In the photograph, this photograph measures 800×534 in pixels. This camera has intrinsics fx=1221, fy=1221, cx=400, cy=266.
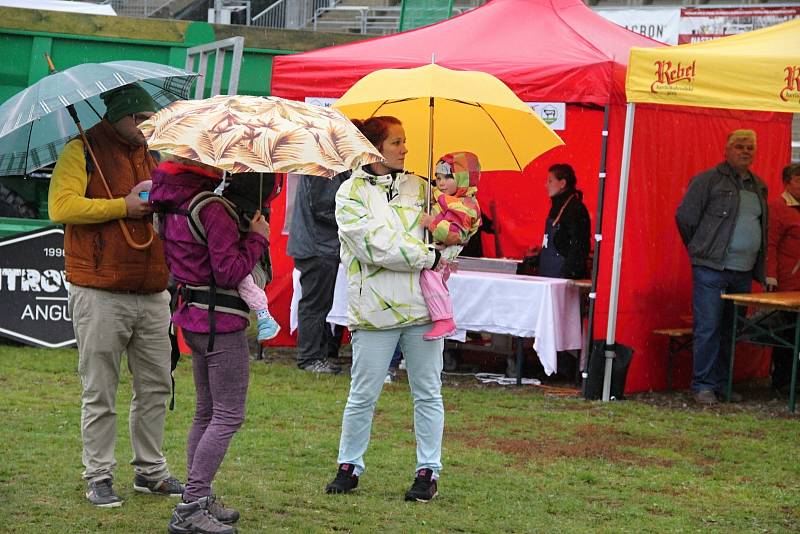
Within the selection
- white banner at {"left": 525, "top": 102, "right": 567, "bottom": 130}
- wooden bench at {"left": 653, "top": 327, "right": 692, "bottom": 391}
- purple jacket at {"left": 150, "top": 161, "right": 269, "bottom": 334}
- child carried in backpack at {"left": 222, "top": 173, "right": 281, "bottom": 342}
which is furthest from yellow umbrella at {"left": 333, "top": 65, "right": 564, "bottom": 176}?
white banner at {"left": 525, "top": 102, "right": 567, "bottom": 130}

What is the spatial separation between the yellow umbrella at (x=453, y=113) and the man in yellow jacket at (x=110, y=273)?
128 cm

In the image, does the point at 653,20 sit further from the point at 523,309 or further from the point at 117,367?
the point at 117,367

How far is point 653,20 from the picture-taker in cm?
1959

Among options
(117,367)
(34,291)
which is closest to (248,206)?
(117,367)

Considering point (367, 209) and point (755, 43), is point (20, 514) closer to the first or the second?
point (367, 209)

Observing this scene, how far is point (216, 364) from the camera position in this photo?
4.85 m

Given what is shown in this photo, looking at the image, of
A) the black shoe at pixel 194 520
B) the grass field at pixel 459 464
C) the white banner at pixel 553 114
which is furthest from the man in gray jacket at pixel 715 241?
the black shoe at pixel 194 520

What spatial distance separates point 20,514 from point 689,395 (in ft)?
18.9

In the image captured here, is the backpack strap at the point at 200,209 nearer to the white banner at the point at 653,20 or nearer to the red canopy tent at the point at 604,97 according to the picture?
the red canopy tent at the point at 604,97

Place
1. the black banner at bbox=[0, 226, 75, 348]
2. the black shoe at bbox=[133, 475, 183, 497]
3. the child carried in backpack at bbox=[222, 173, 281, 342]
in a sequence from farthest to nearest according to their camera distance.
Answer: the black banner at bbox=[0, 226, 75, 348] < the black shoe at bbox=[133, 475, 183, 497] < the child carried in backpack at bbox=[222, 173, 281, 342]

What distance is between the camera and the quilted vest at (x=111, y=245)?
524cm

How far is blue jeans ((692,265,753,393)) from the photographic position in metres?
9.23

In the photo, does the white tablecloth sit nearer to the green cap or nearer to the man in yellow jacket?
the man in yellow jacket

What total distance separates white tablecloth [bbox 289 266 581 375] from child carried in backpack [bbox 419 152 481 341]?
142 inches
